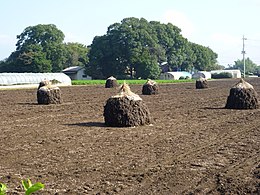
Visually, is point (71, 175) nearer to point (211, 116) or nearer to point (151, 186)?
point (151, 186)

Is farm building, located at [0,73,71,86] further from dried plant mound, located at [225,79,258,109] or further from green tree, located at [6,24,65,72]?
dried plant mound, located at [225,79,258,109]

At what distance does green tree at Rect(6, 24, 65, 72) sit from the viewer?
80.8 metres

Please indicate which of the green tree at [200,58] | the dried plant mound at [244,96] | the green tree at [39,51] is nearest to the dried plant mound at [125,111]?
the dried plant mound at [244,96]

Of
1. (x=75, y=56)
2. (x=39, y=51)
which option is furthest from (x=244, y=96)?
(x=75, y=56)

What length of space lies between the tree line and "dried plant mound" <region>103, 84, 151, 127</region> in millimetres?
67601

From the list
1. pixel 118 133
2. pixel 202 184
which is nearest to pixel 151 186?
pixel 202 184

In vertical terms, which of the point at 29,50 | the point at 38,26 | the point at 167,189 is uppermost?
the point at 38,26

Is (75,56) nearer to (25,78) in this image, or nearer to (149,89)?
(25,78)

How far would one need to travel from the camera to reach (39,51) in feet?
286

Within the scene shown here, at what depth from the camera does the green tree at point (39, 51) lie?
8075 cm

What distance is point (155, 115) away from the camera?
1870 cm

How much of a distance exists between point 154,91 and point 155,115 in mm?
16962

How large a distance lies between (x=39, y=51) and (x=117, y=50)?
52.5ft

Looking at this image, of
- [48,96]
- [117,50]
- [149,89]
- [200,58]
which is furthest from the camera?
[200,58]
